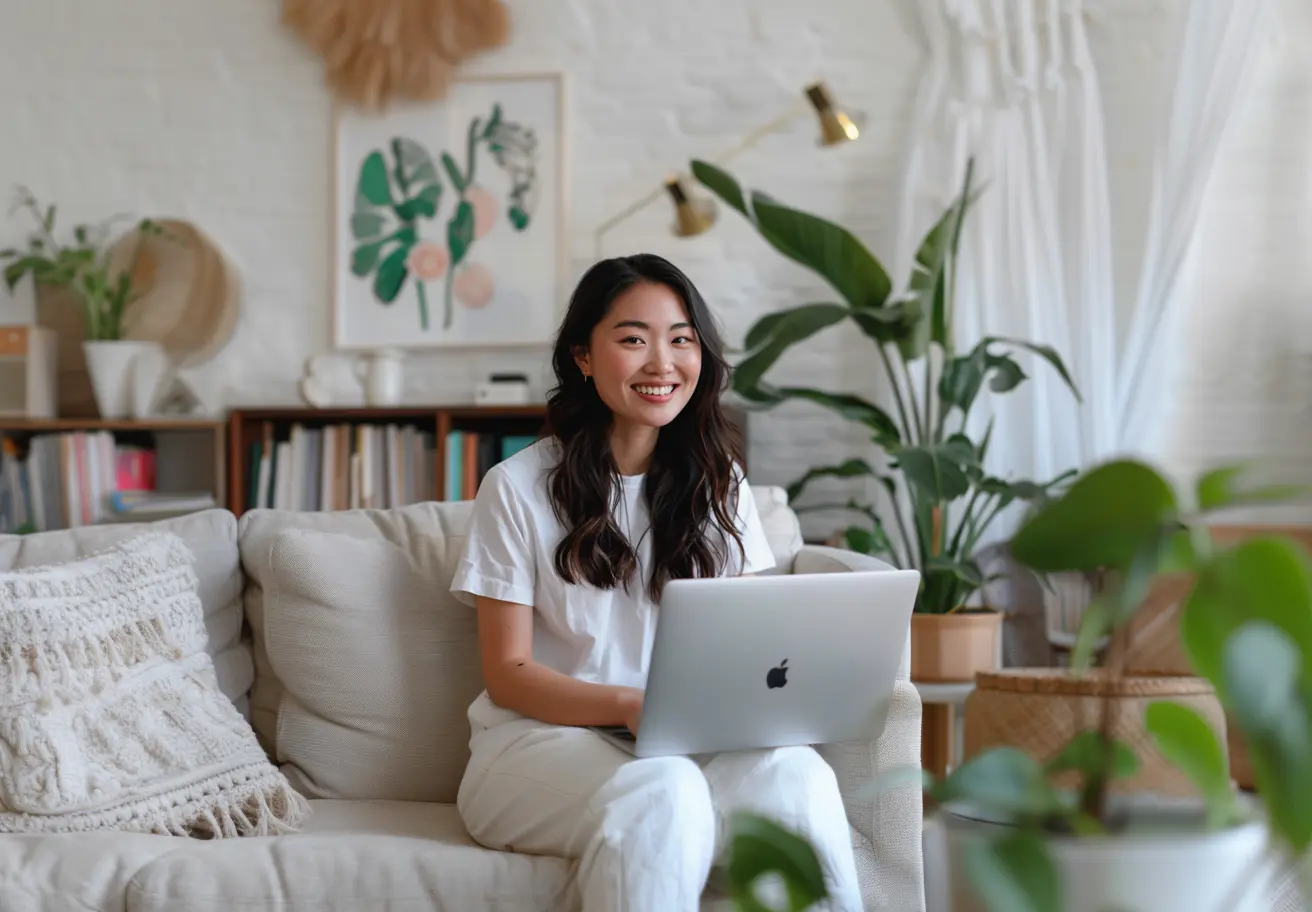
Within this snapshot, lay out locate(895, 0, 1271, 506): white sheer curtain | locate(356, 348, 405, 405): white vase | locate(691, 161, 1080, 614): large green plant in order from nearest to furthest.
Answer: locate(691, 161, 1080, 614): large green plant < locate(895, 0, 1271, 506): white sheer curtain < locate(356, 348, 405, 405): white vase

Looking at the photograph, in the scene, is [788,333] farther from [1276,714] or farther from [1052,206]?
[1276,714]

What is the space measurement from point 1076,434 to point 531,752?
6.67 ft

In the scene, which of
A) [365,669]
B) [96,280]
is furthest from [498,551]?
Answer: [96,280]

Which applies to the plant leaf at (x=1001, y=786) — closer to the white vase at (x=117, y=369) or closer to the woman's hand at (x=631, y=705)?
the woman's hand at (x=631, y=705)

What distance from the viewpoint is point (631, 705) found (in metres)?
1.69

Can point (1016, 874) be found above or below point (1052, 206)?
below

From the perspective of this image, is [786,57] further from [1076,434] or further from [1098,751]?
[1098,751]

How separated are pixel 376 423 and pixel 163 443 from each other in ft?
2.40

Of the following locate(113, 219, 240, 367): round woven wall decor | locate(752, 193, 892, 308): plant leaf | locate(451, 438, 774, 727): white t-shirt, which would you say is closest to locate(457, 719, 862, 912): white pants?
locate(451, 438, 774, 727): white t-shirt

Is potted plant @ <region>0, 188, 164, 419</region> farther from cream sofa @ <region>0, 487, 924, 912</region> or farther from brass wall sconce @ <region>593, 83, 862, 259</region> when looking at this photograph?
cream sofa @ <region>0, 487, 924, 912</region>

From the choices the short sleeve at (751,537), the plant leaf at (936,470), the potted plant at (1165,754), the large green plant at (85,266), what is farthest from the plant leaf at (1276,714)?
the large green plant at (85,266)

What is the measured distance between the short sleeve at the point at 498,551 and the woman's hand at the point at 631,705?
0.22 metres

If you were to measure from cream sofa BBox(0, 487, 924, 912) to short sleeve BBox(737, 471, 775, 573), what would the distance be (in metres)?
0.10

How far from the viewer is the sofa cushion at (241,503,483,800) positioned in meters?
1.96
